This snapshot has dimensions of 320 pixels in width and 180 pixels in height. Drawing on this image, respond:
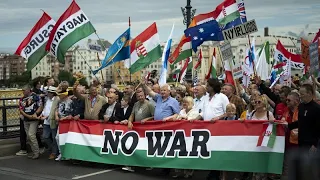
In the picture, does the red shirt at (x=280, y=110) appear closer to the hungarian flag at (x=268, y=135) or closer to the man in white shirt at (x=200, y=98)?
the hungarian flag at (x=268, y=135)

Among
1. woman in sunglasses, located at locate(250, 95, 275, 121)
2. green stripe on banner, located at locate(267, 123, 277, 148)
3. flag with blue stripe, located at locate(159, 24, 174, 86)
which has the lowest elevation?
green stripe on banner, located at locate(267, 123, 277, 148)

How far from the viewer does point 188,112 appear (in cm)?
835

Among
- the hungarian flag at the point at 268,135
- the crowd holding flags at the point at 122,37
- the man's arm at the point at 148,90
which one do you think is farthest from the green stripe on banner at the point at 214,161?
the crowd holding flags at the point at 122,37

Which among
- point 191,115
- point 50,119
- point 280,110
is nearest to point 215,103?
point 191,115

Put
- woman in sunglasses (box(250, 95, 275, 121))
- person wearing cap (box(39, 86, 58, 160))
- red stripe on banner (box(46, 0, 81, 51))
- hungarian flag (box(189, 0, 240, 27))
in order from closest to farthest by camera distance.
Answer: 1. woman in sunglasses (box(250, 95, 275, 121))
2. person wearing cap (box(39, 86, 58, 160))
3. hungarian flag (box(189, 0, 240, 27))
4. red stripe on banner (box(46, 0, 81, 51))

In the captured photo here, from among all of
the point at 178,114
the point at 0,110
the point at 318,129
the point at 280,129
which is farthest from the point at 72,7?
the point at 318,129

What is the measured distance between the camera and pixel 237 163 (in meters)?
7.37

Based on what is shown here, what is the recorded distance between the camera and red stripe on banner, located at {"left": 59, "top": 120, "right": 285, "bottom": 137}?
7.30m

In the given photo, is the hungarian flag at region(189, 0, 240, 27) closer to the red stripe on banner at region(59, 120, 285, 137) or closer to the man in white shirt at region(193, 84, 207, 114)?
the man in white shirt at region(193, 84, 207, 114)

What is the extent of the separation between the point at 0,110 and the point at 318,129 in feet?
26.8

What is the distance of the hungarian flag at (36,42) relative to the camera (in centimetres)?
1175

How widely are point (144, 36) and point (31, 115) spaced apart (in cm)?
363

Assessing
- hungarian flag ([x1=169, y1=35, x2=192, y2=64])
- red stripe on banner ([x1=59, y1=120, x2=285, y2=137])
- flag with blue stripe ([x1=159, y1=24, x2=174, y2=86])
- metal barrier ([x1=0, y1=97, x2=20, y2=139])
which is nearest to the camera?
red stripe on banner ([x1=59, y1=120, x2=285, y2=137])

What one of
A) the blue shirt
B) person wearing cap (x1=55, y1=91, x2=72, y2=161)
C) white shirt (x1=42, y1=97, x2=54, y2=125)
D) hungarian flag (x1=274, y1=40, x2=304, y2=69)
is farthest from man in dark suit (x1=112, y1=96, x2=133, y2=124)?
hungarian flag (x1=274, y1=40, x2=304, y2=69)
